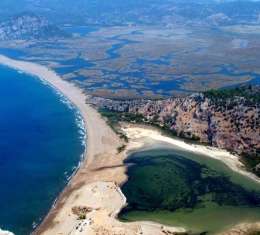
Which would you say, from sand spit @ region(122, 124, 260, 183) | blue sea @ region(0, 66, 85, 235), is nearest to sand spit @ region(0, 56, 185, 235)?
blue sea @ region(0, 66, 85, 235)

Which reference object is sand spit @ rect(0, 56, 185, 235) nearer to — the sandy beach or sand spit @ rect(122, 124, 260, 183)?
the sandy beach

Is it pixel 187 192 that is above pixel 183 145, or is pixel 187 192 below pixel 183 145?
below

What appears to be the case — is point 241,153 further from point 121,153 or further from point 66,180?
point 66,180

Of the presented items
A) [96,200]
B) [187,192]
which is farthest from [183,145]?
[96,200]

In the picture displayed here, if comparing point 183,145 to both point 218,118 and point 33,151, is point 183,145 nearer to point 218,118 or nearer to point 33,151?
point 218,118

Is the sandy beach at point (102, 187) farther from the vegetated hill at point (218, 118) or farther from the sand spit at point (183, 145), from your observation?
the vegetated hill at point (218, 118)
